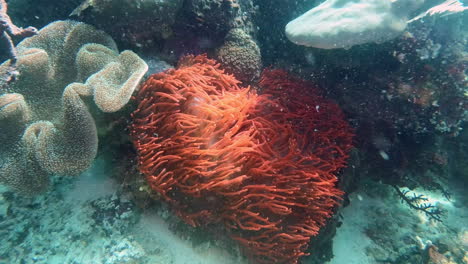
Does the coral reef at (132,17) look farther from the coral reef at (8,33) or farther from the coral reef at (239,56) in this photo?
the coral reef at (239,56)

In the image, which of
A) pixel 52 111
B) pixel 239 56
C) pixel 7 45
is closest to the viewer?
pixel 7 45

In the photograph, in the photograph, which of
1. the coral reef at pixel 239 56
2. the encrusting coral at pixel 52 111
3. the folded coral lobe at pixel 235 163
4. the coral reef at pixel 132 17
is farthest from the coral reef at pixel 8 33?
the coral reef at pixel 239 56

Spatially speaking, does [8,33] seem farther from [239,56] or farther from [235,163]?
[235,163]

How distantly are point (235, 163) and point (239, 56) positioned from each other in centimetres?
207

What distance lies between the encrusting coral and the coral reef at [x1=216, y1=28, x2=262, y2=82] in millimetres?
1493

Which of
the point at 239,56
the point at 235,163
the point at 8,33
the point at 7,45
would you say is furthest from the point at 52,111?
the point at 239,56

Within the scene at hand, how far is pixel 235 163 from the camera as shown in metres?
2.85

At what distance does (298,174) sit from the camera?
122 inches

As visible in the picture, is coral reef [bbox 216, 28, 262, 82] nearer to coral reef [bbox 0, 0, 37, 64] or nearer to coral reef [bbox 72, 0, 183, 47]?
coral reef [bbox 72, 0, 183, 47]

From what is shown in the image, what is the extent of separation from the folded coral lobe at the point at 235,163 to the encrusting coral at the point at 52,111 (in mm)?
391

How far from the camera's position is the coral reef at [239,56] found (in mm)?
4289

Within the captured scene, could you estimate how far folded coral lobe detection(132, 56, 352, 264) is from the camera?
9.26 ft

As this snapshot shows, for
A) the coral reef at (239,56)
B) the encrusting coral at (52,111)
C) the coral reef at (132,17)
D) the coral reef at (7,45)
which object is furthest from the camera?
the coral reef at (239,56)

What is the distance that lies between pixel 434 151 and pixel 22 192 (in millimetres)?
5868
